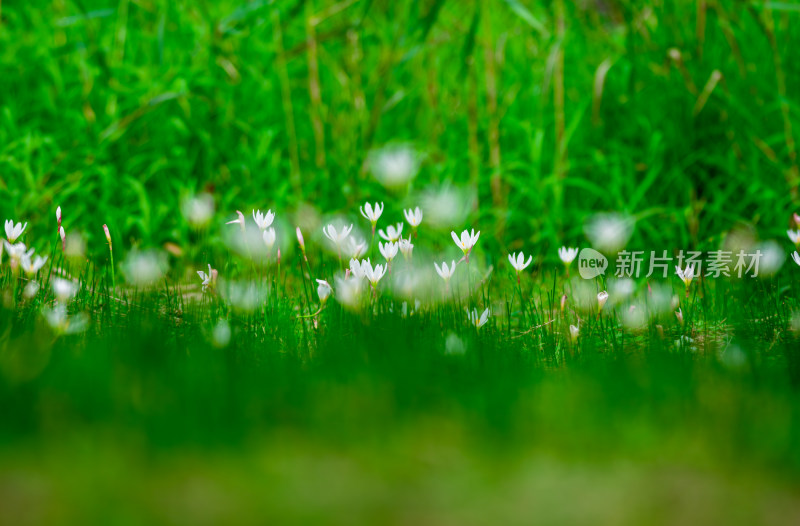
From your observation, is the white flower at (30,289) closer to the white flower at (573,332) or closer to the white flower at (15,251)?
the white flower at (15,251)

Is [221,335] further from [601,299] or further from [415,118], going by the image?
[415,118]

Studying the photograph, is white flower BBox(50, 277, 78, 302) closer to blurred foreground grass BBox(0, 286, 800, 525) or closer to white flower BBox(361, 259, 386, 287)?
blurred foreground grass BBox(0, 286, 800, 525)

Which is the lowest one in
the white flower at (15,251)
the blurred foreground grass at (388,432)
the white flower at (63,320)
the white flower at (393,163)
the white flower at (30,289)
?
the blurred foreground grass at (388,432)

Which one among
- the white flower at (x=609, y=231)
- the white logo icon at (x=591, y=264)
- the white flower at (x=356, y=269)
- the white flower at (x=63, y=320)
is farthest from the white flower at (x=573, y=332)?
the white flower at (x=63, y=320)

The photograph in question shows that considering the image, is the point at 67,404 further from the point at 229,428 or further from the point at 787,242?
the point at 787,242

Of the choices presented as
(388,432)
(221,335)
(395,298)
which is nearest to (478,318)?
(395,298)
